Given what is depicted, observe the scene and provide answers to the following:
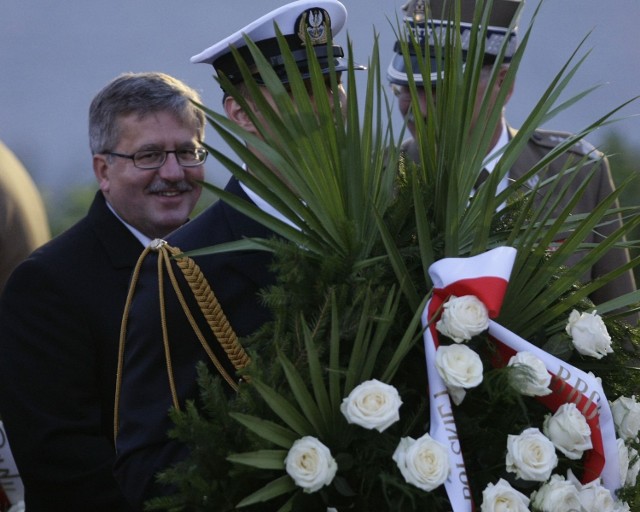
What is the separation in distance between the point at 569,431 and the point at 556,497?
109 mm

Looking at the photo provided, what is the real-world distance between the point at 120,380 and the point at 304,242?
2.94 feet

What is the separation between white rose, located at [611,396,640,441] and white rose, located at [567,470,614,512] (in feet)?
0.52

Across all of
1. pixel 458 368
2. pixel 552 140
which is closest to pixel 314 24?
pixel 458 368

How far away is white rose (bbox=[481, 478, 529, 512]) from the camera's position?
1775mm

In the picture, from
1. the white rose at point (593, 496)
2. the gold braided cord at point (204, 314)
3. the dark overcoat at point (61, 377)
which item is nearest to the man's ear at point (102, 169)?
the dark overcoat at point (61, 377)

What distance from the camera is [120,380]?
2.67 metres

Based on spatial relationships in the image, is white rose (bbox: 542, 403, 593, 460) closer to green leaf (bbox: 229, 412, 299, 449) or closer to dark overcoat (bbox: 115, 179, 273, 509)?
green leaf (bbox: 229, 412, 299, 449)

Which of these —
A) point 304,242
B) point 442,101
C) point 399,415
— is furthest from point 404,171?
point 399,415

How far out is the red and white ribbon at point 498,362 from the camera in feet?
5.95

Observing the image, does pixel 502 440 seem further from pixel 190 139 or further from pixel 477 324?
pixel 190 139

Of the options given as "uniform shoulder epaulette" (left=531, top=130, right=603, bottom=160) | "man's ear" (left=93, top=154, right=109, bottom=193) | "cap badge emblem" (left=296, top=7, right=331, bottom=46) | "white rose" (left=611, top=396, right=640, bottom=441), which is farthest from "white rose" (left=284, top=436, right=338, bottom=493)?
"uniform shoulder epaulette" (left=531, top=130, right=603, bottom=160)

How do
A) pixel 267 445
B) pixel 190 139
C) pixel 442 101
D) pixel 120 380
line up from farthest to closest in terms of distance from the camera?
pixel 190 139 → pixel 120 380 → pixel 442 101 → pixel 267 445

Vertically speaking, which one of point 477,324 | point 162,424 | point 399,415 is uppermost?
A: point 477,324

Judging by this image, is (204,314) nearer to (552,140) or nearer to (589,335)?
(589,335)
